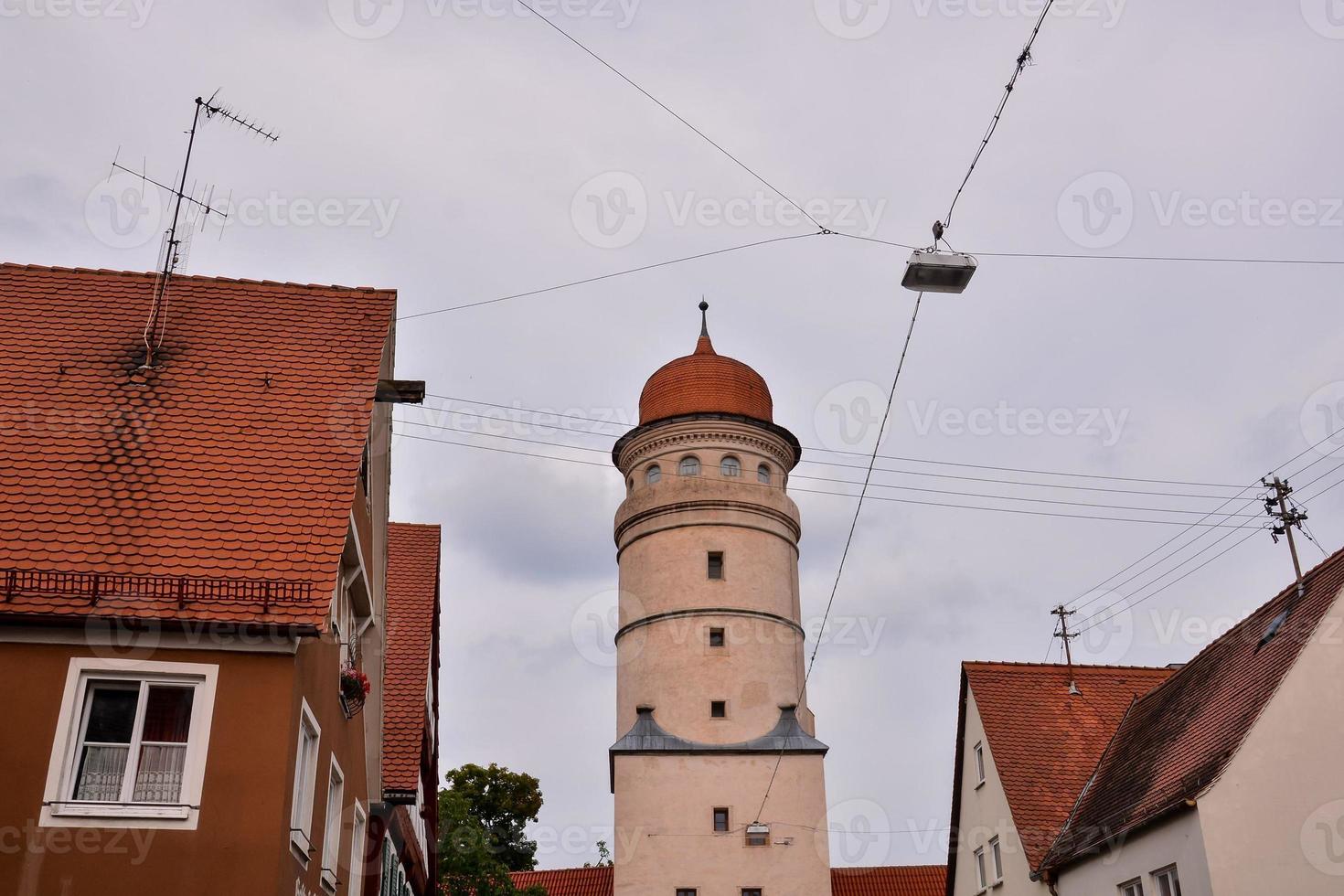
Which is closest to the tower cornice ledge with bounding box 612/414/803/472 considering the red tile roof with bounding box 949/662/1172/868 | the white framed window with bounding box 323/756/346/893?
the red tile roof with bounding box 949/662/1172/868

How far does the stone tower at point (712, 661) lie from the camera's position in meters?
37.0

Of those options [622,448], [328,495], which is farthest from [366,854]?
[622,448]

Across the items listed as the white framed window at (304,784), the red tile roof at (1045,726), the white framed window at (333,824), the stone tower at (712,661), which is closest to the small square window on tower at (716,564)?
the stone tower at (712,661)

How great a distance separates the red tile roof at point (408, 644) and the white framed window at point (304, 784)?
623cm

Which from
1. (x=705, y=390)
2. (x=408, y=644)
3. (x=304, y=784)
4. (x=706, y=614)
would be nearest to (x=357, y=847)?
(x=304, y=784)

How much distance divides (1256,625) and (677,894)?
18225 millimetres

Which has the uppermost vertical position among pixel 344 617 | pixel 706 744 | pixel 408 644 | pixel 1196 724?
pixel 706 744

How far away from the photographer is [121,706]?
11688 millimetres

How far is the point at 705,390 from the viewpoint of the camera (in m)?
43.5

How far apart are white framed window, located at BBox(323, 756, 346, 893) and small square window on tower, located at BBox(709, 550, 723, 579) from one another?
25104 millimetres

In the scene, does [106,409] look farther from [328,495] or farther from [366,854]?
[366,854]

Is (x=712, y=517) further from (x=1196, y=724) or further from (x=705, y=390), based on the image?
(x=1196, y=724)

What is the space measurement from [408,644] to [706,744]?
1724 cm

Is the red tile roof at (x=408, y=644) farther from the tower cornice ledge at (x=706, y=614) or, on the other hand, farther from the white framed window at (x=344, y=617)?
the tower cornice ledge at (x=706, y=614)
